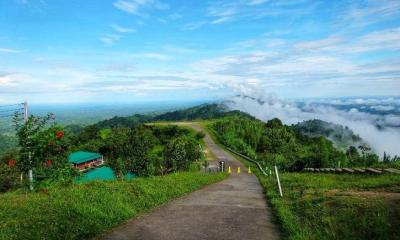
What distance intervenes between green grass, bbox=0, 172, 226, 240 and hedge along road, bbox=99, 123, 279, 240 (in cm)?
44

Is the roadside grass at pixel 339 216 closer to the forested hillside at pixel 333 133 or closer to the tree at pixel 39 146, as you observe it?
the tree at pixel 39 146

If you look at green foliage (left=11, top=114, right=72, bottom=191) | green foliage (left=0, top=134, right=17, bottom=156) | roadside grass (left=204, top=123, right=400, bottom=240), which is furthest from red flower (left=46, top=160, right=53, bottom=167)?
roadside grass (left=204, top=123, right=400, bottom=240)

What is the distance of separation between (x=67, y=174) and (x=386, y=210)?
10.0m

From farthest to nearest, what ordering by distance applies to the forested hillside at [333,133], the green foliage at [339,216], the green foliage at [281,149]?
1. the forested hillside at [333,133]
2. the green foliage at [281,149]
3. the green foliage at [339,216]

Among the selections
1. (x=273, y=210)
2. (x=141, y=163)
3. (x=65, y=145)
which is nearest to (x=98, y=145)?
(x=141, y=163)

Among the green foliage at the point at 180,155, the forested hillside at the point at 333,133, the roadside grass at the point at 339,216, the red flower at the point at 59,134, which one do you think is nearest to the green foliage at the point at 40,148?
the red flower at the point at 59,134

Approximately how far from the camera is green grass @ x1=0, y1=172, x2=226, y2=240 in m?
8.22

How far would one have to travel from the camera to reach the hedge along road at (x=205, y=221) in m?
8.67

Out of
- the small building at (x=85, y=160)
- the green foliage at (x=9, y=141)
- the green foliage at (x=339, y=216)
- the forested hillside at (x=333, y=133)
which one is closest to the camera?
the green foliage at (x=339, y=216)

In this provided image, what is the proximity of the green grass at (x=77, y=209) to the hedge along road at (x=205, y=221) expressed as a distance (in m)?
→ 0.44

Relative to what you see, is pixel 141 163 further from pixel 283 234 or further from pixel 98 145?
pixel 98 145

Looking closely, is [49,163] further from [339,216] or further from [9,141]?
[339,216]

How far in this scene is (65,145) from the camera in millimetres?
13008

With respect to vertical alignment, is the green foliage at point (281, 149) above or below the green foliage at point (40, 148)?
below
